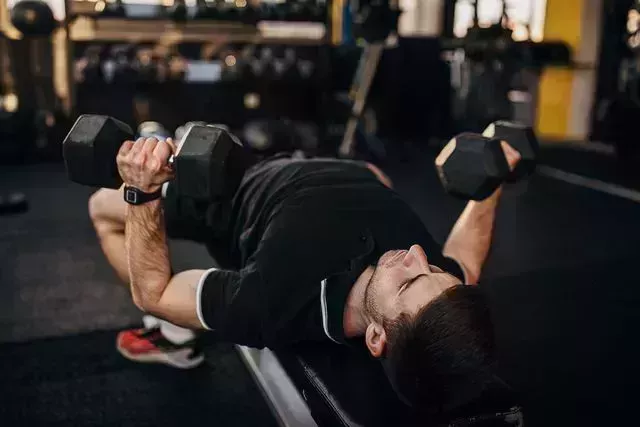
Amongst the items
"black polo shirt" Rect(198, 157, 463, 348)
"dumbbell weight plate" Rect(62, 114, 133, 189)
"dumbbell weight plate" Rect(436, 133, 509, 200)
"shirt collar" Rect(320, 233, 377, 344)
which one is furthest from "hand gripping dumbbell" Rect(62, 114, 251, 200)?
"dumbbell weight plate" Rect(436, 133, 509, 200)

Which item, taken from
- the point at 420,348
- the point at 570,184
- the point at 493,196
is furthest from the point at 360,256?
the point at 570,184

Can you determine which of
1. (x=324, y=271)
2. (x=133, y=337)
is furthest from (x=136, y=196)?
(x=133, y=337)

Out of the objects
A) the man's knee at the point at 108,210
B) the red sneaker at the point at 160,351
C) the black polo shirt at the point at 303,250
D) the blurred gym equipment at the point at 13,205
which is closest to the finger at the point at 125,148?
the black polo shirt at the point at 303,250

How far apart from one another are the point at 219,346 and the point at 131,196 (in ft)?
2.19

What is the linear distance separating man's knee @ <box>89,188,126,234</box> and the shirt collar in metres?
0.62

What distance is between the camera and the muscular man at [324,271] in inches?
41.4

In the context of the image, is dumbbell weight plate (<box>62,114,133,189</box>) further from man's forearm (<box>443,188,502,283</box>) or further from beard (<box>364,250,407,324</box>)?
man's forearm (<box>443,188,502,283</box>)

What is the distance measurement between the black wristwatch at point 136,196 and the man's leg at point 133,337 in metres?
0.40

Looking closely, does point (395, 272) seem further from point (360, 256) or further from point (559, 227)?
point (559, 227)

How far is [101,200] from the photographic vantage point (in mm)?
1653

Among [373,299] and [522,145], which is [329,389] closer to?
[373,299]

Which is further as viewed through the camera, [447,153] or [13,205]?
[13,205]

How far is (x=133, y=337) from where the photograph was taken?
1708 millimetres

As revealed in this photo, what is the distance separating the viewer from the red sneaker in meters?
1.65
